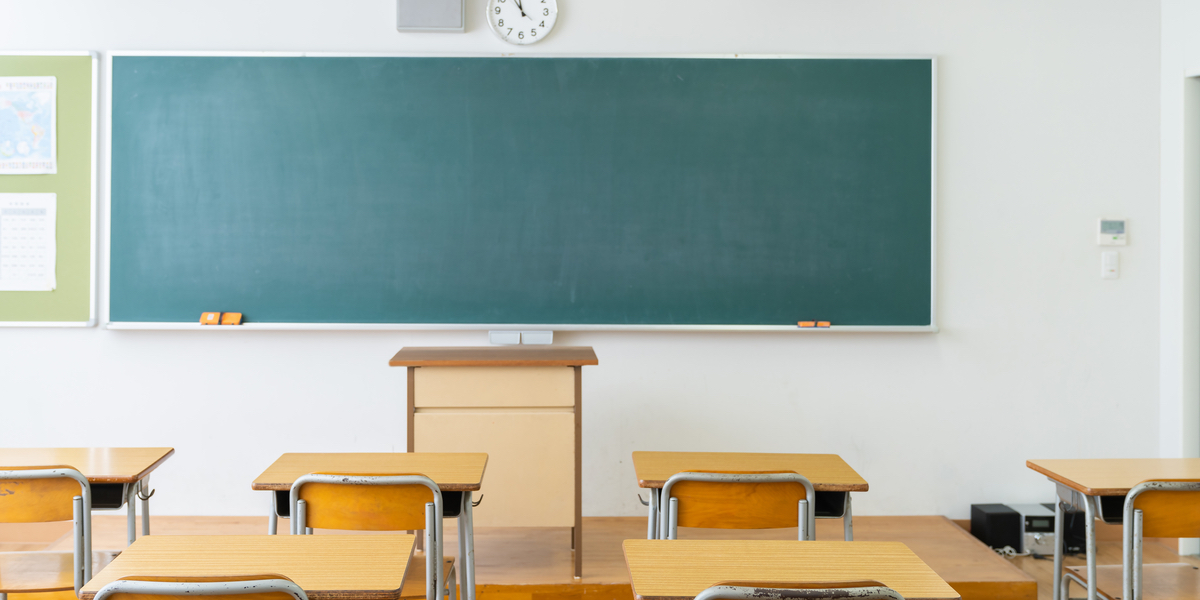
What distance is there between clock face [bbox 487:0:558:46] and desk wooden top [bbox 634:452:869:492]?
2155 millimetres

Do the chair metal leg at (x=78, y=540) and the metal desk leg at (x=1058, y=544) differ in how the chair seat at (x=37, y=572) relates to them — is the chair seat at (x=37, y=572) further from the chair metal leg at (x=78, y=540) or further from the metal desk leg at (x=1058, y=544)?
the metal desk leg at (x=1058, y=544)

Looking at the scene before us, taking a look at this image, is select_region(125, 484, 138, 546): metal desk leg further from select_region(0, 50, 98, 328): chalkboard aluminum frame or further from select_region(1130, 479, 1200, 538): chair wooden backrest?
select_region(1130, 479, 1200, 538): chair wooden backrest

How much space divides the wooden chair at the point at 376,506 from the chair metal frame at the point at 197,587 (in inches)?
23.9

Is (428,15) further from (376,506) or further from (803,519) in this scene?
(803,519)

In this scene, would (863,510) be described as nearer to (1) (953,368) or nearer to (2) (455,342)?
(1) (953,368)

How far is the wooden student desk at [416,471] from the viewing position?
6.80 feet

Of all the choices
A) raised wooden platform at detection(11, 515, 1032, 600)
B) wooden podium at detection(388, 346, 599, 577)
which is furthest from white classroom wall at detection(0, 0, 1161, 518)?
wooden podium at detection(388, 346, 599, 577)

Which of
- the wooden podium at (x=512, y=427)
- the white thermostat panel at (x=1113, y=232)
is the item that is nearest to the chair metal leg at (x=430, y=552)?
the wooden podium at (x=512, y=427)

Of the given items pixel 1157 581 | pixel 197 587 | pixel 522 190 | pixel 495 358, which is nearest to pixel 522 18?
pixel 522 190

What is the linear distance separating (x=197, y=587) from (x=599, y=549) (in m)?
2.16

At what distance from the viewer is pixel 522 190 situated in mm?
3561

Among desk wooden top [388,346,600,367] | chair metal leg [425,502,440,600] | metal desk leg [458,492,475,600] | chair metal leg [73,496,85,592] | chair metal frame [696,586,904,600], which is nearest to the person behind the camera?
chair metal frame [696,586,904,600]

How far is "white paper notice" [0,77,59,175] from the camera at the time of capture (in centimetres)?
350

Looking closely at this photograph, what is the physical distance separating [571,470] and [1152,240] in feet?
10.3
